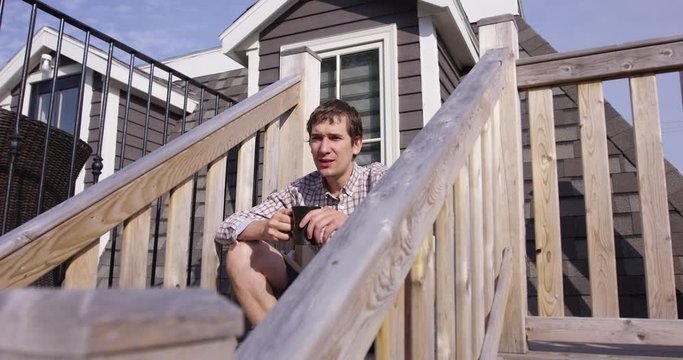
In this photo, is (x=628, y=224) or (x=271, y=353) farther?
(x=628, y=224)

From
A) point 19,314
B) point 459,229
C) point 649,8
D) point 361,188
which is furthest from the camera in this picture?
point 649,8

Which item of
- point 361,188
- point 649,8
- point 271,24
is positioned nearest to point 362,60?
point 271,24

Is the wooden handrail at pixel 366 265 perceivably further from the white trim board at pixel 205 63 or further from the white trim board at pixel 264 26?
the white trim board at pixel 205 63

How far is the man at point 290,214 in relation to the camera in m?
1.70

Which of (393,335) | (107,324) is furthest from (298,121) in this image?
(107,324)

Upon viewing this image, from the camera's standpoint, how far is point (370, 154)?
169 inches

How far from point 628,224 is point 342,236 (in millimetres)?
3237

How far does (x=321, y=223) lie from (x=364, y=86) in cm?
312

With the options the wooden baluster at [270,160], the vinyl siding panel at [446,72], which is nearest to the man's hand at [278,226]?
the wooden baluster at [270,160]

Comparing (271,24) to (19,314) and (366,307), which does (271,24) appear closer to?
(366,307)

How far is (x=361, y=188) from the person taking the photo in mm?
2145

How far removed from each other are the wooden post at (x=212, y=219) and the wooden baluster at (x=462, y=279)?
1013 millimetres

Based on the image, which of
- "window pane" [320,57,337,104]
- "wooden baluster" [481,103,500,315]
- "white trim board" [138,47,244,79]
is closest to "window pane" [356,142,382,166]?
"window pane" [320,57,337,104]

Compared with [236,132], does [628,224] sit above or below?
below
